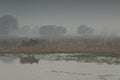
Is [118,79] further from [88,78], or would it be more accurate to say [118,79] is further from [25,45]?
[25,45]

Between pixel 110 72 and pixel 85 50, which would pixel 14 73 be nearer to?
pixel 110 72

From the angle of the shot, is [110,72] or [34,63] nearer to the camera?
[110,72]

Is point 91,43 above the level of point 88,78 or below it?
above

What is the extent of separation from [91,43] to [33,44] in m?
12.0

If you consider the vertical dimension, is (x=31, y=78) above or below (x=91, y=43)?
below

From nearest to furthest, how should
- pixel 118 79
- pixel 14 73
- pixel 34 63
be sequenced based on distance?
pixel 118 79 < pixel 14 73 < pixel 34 63

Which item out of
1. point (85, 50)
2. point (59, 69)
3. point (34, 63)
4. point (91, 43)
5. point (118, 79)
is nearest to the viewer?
point (118, 79)

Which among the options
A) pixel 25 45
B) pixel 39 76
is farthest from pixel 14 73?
pixel 25 45

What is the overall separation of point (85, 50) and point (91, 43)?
372 inches

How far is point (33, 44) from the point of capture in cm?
6919

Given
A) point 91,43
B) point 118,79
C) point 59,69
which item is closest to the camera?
point 118,79

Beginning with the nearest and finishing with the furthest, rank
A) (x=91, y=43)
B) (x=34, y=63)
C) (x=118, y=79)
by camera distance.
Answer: (x=118, y=79) → (x=34, y=63) → (x=91, y=43)

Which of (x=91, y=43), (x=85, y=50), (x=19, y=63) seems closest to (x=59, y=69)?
(x=19, y=63)

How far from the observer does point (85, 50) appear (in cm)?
5725
